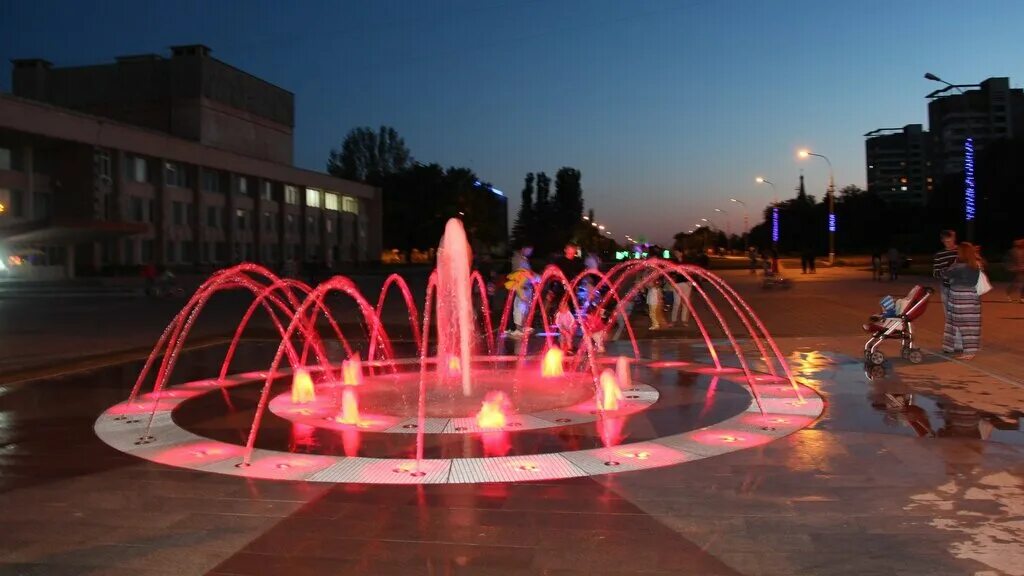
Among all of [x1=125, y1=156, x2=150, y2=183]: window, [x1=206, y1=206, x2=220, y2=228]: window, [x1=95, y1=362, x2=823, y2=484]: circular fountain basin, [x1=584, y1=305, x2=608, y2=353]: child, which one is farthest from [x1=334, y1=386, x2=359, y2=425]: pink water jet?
[x1=206, y1=206, x2=220, y2=228]: window

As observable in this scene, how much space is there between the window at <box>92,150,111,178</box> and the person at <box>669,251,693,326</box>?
51985 mm

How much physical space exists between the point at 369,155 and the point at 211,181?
72.4 m

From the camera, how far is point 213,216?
249ft

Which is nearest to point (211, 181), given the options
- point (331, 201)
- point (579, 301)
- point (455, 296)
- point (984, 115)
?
point (331, 201)

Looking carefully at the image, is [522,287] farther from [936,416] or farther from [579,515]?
[579,515]

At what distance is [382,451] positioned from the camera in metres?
7.70

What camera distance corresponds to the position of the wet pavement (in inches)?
190

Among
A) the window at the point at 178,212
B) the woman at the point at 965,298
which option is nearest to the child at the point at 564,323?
the woman at the point at 965,298

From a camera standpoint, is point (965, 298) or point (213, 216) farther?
point (213, 216)

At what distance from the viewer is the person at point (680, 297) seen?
64.3 ft

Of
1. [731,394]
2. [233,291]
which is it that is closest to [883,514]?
[731,394]

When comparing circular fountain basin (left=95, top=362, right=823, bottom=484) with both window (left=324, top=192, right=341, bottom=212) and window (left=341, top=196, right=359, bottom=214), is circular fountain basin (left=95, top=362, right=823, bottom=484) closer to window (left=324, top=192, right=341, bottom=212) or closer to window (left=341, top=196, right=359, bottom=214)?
window (left=324, top=192, right=341, bottom=212)

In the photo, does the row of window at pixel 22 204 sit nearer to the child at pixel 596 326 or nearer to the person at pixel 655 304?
the person at pixel 655 304

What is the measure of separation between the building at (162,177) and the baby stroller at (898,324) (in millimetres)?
49545
